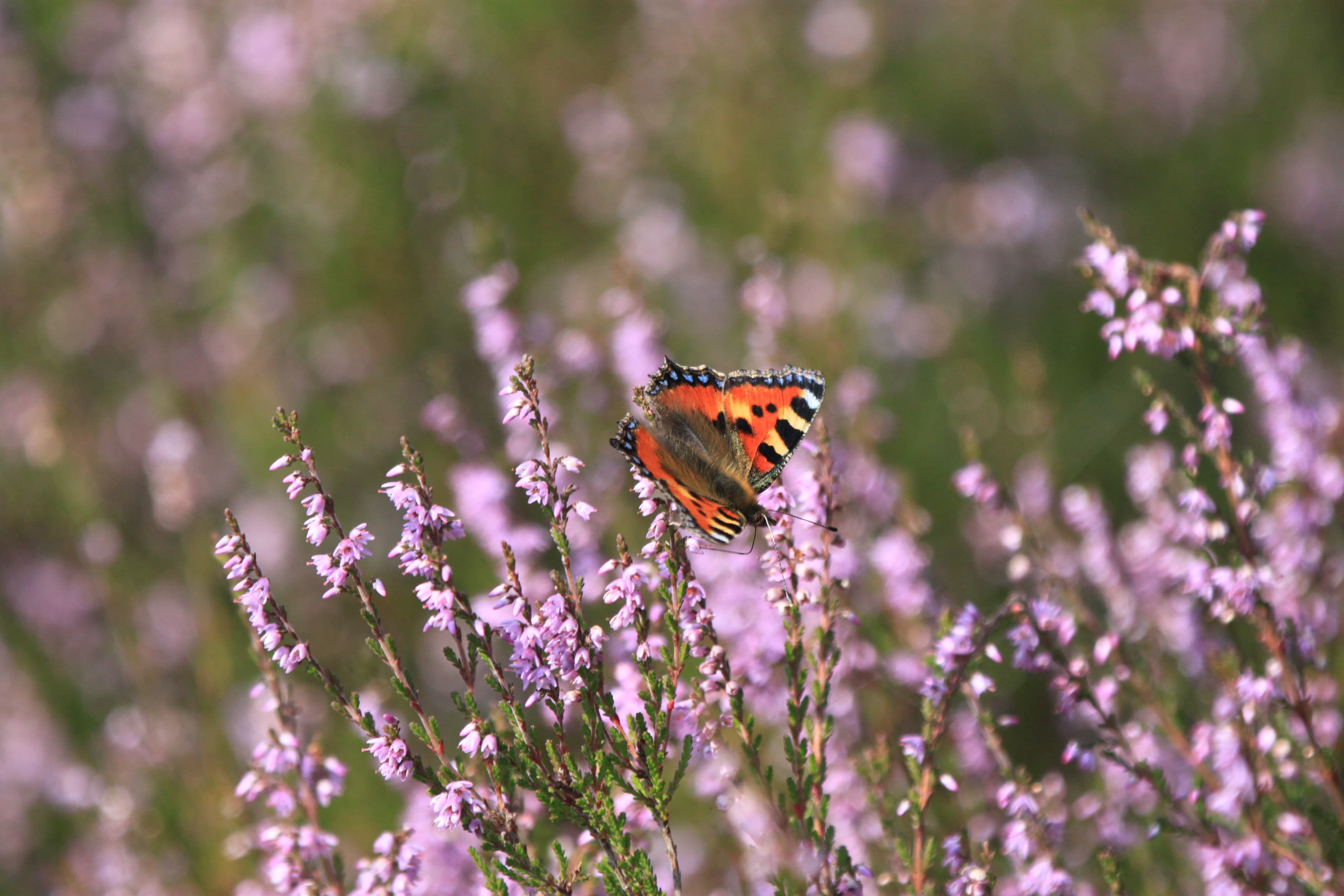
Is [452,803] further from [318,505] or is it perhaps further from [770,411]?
[770,411]

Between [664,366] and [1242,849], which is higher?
[664,366]

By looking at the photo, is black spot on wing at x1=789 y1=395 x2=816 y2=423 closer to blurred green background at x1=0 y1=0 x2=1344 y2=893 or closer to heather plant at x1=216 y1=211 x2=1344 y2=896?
heather plant at x1=216 y1=211 x2=1344 y2=896

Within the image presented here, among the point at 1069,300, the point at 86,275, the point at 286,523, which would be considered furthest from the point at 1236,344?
the point at 86,275

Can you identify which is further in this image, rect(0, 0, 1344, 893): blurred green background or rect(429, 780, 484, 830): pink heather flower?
rect(0, 0, 1344, 893): blurred green background

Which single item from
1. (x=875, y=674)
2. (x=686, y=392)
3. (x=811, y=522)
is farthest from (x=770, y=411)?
(x=875, y=674)

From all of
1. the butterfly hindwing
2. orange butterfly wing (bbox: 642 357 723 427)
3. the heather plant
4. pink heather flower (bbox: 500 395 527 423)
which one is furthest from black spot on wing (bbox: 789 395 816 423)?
pink heather flower (bbox: 500 395 527 423)

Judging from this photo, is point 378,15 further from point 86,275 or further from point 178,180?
point 86,275

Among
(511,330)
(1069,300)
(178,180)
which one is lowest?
(511,330)

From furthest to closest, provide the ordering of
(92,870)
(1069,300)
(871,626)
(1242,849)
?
(1069,300), (92,870), (871,626), (1242,849)
